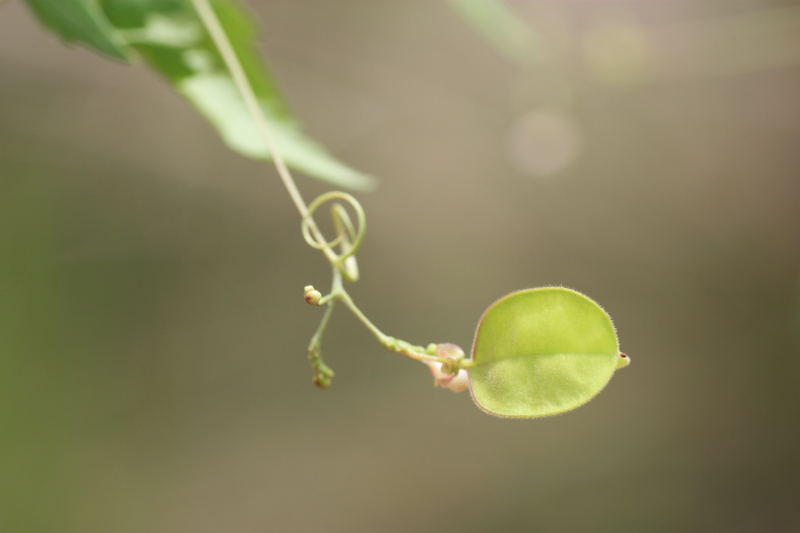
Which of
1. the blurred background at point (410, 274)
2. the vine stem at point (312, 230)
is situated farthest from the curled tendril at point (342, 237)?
the blurred background at point (410, 274)

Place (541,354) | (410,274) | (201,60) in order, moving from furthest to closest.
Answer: (410,274) < (201,60) < (541,354)

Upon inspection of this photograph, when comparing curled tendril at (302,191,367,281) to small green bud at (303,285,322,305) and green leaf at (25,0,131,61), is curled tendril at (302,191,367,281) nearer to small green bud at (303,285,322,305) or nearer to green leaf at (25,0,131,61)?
small green bud at (303,285,322,305)

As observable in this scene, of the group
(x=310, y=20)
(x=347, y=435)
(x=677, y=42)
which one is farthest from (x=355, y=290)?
(x=677, y=42)

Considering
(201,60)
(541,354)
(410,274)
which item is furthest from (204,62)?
(410,274)

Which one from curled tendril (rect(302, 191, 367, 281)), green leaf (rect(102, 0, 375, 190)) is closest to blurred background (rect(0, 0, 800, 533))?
green leaf (rect(102, 0, 375, 190))

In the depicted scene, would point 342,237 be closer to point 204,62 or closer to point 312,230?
point 312,230

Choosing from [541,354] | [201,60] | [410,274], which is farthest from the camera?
[410,274]
